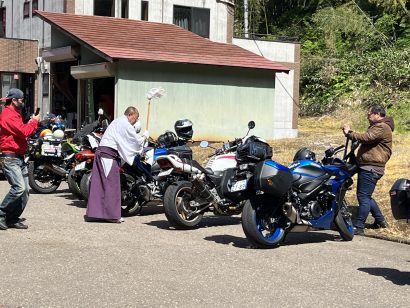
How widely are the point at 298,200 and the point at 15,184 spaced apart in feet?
12.1

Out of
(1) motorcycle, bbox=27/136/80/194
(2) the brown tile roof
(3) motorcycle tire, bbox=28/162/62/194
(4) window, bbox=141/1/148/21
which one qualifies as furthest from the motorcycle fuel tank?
(4) window, bbox=141/1/148/21

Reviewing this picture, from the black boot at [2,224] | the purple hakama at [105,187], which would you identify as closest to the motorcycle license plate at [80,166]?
the purple hakama at [105,187]

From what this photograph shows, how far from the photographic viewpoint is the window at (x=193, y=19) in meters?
29.1

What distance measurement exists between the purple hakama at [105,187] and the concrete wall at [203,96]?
36.8 ft

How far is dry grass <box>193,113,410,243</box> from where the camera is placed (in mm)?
10531

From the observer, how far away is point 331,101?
31703 millimetres

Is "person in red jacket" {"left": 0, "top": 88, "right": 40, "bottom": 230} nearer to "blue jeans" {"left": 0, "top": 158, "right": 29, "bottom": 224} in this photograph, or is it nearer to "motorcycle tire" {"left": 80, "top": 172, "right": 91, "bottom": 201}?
"blue jeans" {"left": 0, "top": 158, "right": 29, "bottom": 224}

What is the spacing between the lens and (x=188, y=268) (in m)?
7.62

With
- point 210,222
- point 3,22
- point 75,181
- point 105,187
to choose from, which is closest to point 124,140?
point 105,187

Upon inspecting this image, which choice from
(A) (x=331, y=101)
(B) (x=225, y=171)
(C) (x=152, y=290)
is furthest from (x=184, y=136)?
(A) (x=331, y=101)

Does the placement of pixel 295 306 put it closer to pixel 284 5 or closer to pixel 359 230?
pixel 359 230

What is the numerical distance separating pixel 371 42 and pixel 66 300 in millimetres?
30804

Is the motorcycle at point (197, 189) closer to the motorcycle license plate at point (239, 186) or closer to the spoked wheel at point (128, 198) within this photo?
the motorcycle license plate at point (239, 186)

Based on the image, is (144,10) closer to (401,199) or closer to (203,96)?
(203,96)
